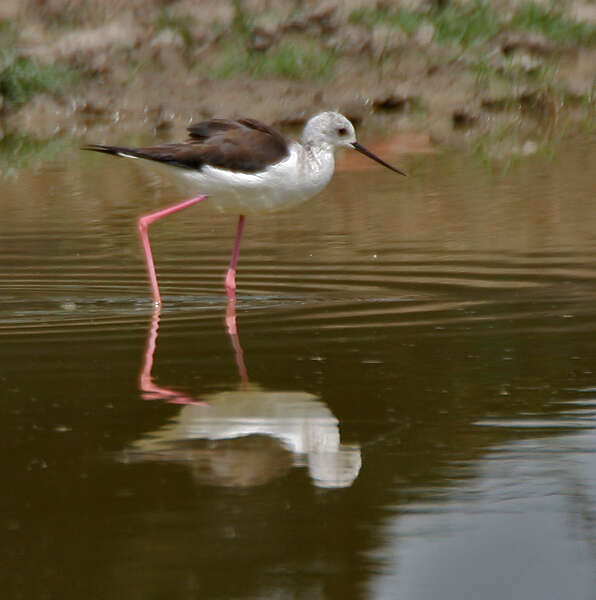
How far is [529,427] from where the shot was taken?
4.80 meters

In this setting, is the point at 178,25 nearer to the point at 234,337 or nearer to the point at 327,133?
the point at 327,133

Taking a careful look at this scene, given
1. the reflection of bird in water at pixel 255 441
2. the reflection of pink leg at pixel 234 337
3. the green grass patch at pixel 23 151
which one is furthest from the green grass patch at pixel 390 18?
the reflection of bird in water at pixel 255 441

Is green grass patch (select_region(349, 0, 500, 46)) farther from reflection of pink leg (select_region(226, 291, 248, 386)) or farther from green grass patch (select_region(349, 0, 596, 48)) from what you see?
reflection of pink leg (select_region(226, 291, 248, 386))

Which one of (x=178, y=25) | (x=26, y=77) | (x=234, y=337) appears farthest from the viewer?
(x=178, y=25)

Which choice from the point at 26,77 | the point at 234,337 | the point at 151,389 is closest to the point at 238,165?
the point at 234,337

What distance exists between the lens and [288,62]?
21828mm

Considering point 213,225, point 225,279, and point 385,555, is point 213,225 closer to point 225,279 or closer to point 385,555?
point 225,279

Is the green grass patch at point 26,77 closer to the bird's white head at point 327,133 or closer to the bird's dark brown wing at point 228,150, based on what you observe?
the bird's white head at point 327,133

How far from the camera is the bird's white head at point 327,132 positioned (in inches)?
344

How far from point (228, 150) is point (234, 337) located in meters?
1.77

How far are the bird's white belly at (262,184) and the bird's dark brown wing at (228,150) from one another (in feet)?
0.14

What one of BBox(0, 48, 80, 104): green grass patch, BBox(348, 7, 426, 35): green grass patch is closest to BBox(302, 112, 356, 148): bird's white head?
BBox(0, 48, 80, 104): green grass patch

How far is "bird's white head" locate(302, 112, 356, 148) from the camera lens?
875 centimetres

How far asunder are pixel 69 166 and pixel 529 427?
1134 centimetres
